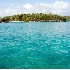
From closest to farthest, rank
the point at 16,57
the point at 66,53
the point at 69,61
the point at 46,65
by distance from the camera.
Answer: the point at 46,65
the point at 69,61
the point at 16,57
the point at 66,53

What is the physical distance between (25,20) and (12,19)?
6.13 m

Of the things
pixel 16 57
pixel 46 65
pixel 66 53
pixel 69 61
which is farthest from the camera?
pixel 66 53

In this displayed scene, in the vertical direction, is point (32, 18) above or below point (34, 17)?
below

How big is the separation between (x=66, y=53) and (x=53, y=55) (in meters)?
1.04

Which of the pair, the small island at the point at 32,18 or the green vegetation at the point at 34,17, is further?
the small island at the point at 32,18

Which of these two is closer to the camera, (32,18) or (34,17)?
(34,17)

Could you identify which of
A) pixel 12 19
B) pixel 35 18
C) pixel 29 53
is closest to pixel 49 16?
pixel 35 18

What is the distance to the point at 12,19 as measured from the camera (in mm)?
109938

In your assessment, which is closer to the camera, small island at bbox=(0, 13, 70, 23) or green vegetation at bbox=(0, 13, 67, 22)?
green vegetation at bbox=(0, 13, 67, 22)

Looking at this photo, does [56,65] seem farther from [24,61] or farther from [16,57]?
[16,57]

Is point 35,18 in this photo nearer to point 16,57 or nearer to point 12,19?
point 12,19

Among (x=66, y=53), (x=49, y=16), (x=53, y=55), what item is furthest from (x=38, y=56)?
(x=49, y=16)

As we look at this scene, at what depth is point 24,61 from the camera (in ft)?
39.5

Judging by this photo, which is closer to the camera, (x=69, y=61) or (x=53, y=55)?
(x=69, y=61)
